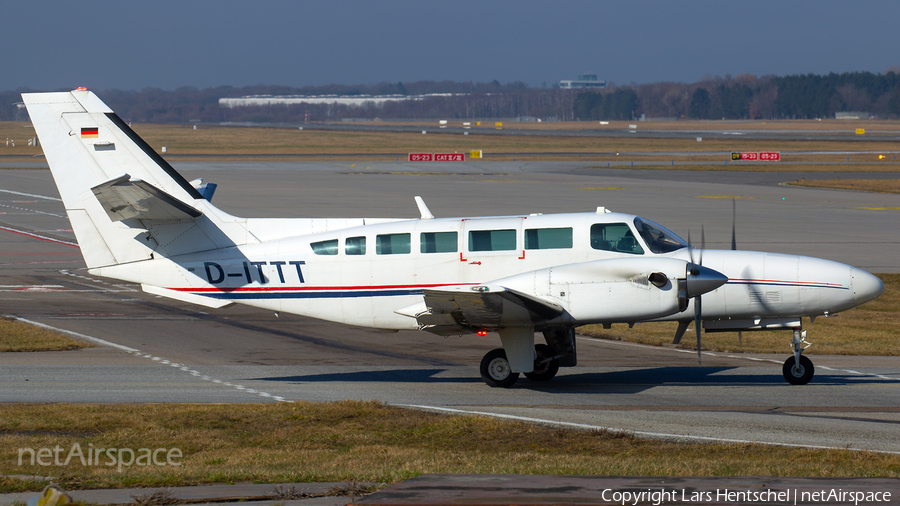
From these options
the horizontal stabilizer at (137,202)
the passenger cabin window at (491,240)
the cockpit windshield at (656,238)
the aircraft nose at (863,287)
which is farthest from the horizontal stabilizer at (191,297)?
the aircraft nose at (863,287)

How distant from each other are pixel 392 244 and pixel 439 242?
922 mm

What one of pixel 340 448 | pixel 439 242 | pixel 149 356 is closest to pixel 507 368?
pixel 439 242

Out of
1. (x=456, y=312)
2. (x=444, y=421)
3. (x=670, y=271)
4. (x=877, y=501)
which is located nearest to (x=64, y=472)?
(x=444, y=421)

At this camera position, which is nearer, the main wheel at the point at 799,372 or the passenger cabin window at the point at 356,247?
the main wheel at the point at 799,372

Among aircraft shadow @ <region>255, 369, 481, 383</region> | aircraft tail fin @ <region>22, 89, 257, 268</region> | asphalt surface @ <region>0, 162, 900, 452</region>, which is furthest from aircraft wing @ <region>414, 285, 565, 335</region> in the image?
aircraft tail fin @ <region>22, 89, 257, 268</region>

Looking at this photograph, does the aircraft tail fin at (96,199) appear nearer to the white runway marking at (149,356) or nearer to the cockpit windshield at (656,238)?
the white runway marking at (149,356)

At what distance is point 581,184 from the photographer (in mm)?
63844

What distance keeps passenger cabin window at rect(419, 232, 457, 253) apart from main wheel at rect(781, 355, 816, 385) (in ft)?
21.8

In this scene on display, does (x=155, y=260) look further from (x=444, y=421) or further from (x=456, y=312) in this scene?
(x=444, y=421)

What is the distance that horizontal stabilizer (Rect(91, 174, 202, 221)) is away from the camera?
47.2ft

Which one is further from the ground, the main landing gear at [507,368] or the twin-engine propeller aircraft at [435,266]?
the twin-engine propeller aircraft at [435,266]

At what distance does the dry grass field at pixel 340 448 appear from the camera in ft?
30.8

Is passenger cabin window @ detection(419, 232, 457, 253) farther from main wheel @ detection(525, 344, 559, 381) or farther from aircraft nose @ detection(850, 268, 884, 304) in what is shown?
aircraft nose @ detection(850, 268, 884, 304)

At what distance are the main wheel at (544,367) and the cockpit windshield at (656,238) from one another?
2.90 m
